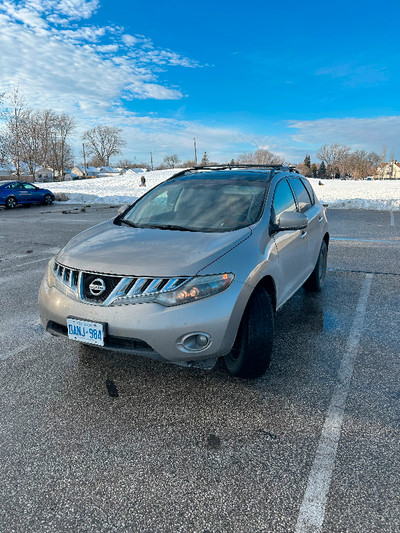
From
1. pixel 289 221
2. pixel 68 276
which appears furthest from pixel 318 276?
pixel 68 276

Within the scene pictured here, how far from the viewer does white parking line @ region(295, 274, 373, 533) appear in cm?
174

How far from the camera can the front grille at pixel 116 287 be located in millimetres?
2389

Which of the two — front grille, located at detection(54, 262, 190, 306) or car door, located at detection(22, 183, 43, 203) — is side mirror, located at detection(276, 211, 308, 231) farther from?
car door, located at detection(22, 183, 43, 203)

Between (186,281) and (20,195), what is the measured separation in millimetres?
21840

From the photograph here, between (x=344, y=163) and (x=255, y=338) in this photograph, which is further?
(x=344, y=163)

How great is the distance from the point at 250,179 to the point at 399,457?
2633 mm

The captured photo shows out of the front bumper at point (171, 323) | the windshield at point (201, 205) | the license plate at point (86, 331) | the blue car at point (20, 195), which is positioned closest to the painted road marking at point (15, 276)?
the windshield at point (201, 205)

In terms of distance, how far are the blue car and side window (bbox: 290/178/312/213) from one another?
A: 19897mm

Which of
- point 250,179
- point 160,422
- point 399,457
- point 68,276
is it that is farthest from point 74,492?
point 250,179

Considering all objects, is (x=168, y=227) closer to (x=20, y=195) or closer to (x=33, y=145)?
(x=20, y=195)

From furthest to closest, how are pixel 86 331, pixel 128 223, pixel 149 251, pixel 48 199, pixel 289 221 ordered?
1. pixel 48 199
2. pixel 128 223
3. pixel 289 221
4. pixel 149 251
5. pixel 86 331

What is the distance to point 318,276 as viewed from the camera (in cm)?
501

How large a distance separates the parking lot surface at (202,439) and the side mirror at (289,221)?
110 centimetres

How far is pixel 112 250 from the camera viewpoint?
8.96 feet
